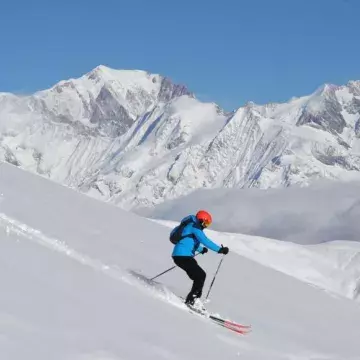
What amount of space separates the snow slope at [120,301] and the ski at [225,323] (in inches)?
9.0

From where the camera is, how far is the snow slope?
8.60 meters

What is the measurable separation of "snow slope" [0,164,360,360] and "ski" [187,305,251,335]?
23 cm

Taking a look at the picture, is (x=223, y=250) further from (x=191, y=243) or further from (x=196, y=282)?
(x=196, y=282)

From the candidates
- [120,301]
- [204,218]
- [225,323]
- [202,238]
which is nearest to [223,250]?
[202,238]

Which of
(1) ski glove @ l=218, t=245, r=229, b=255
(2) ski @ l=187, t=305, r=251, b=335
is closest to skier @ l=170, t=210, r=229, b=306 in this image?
(1) ski glove @ l=218, t=245, r=229, b=255

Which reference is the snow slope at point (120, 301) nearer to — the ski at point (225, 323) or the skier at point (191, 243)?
the ski at point (225, 323)

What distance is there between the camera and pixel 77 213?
2245 cm

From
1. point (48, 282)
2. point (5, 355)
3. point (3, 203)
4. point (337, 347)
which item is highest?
point (3, 203)

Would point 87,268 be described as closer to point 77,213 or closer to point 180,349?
point 180,349

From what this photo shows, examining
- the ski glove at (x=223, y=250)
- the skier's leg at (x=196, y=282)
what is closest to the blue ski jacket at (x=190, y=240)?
the ski glove at (x=223, y=250)

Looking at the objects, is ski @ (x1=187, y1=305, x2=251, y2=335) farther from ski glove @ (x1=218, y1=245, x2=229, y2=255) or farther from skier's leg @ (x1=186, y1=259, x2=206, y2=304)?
ski glove @ (x1=218, y1=245, x2=229, y2=255)

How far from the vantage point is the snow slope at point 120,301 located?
339 inches

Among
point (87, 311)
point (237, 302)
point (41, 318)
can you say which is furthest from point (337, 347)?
point (41, 318)

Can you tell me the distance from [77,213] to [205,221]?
9.20 m
